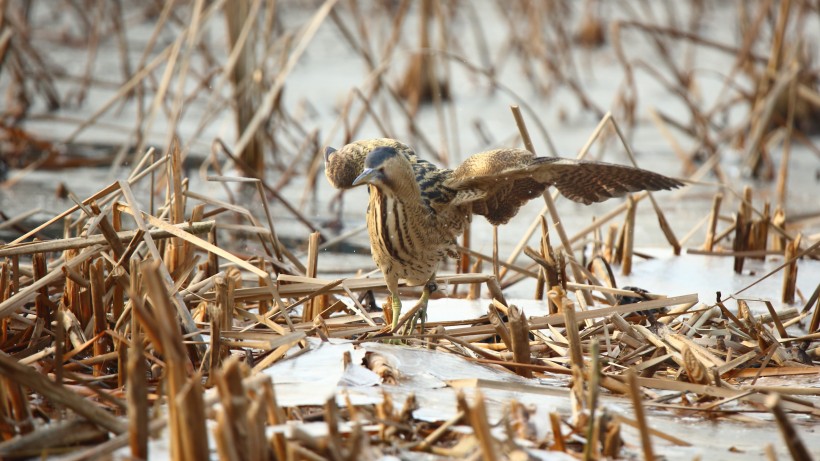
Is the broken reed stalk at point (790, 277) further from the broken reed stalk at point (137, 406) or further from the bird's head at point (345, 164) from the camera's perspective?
the broken reed stalk at point (137, 406)

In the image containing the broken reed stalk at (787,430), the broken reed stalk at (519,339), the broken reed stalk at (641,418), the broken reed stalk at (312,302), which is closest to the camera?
the broken reed stalk at (787,430)

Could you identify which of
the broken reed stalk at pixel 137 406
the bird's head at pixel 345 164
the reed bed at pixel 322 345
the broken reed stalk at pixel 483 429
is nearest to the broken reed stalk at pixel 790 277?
the reed bed at pixel 322 345

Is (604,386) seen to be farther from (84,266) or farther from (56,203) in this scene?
(56,203)

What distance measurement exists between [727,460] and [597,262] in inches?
74.7

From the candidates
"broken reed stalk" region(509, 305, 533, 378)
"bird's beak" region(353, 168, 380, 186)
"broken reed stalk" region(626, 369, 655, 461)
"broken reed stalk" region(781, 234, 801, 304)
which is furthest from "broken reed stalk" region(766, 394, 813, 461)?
"broken reed stalk" region(781, 234, 801, 304)

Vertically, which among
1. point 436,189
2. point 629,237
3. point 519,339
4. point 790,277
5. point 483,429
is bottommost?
point 483,429

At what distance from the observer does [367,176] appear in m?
3.08

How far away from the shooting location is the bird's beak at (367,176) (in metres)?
3.04

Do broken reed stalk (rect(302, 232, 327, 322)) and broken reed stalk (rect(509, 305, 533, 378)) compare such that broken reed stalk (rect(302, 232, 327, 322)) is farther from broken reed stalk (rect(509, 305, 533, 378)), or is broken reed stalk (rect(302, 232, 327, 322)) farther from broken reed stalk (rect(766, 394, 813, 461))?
broken reed stalk (rect(766, 394, 813, 461))

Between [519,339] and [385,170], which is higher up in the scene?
[385,170]

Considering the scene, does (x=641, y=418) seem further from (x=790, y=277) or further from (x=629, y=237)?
(x=629, y=237)

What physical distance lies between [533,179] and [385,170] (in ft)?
1.90

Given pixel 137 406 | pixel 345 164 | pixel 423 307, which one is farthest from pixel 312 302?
pixel 137 406

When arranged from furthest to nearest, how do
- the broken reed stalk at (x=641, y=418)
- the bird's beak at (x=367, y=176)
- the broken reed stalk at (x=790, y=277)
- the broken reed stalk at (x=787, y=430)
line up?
1. the broken reed stalk at (x=790, y=277)
2. the bird's beak at (x=367, y=176)
3. the broken reed stalk at (x=641, y=418)
4. the broken reed stalk at (x=787, y=430)
